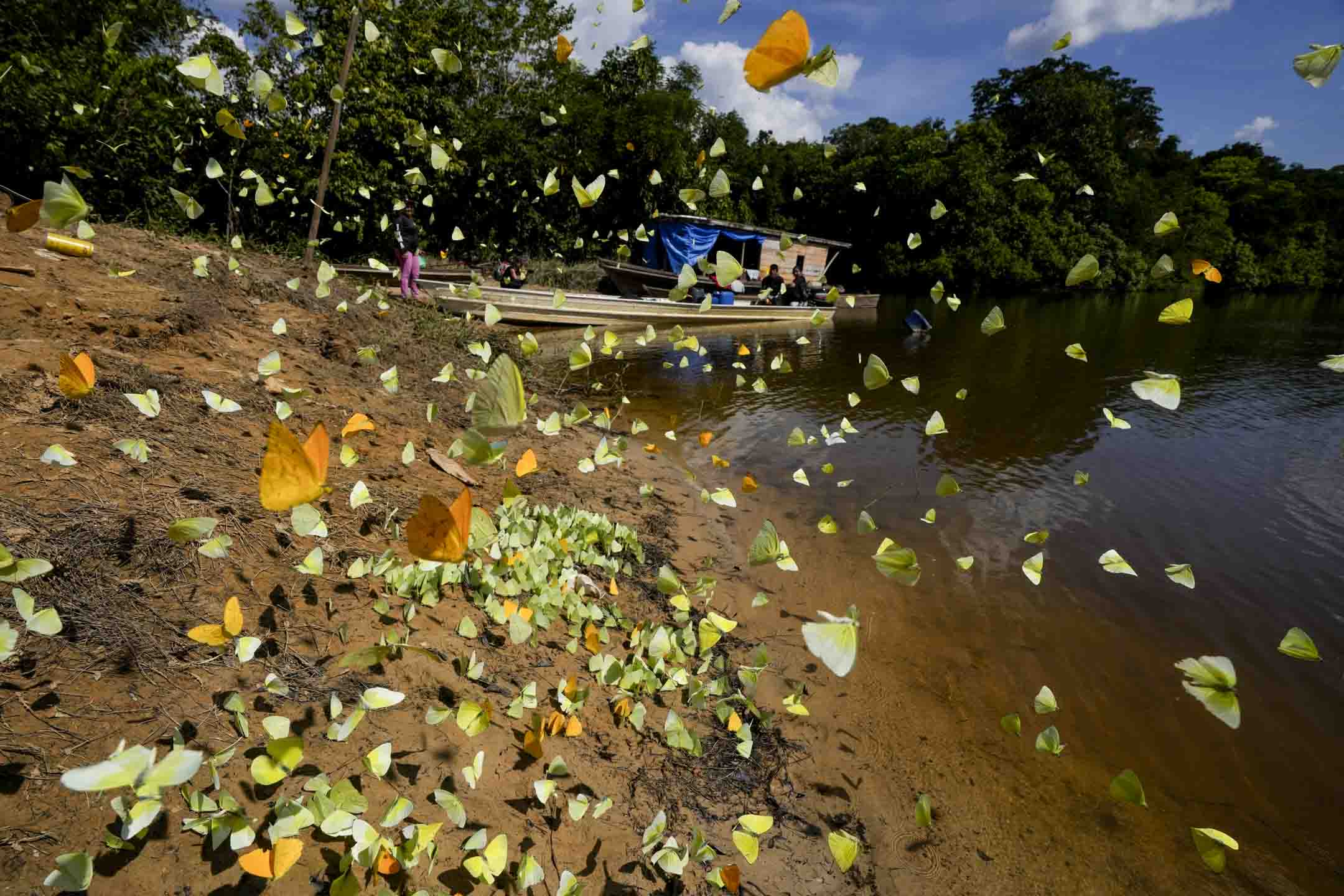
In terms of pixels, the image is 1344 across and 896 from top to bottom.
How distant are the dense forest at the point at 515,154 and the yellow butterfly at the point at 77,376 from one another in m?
1.63

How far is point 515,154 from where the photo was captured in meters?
22.8

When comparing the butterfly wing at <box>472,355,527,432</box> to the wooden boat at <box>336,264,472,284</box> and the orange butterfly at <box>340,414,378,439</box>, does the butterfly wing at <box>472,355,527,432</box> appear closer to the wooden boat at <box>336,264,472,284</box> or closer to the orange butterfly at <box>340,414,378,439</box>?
the orange butterfly at <box>340,414,378,439</box>

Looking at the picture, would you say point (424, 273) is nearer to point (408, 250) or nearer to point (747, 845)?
point (408, 250)

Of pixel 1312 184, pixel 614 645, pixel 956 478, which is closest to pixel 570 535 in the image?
pixel 614 645

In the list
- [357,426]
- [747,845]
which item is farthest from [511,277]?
[747,845]

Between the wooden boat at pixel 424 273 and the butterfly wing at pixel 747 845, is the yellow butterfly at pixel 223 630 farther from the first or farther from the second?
the wooden boat at pixel 424 273

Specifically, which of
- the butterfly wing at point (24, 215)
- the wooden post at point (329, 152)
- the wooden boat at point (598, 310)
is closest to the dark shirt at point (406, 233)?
the wooden boat at point (598, 310)

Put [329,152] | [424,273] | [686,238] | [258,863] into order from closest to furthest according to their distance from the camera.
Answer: [258,863], [329,152], [424,273], [686,238]

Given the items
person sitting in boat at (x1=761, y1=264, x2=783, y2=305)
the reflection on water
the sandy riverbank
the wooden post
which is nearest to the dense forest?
the wooden post

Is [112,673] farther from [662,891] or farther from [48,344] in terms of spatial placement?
[48,344]

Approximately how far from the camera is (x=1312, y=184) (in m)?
64.2

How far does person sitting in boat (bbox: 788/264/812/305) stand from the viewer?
21984 mm

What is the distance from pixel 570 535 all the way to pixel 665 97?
81.8 ft

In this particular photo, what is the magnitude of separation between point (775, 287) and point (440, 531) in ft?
65.5
